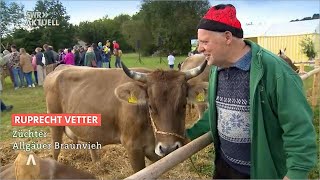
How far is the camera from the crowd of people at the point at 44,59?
11328 millimetres

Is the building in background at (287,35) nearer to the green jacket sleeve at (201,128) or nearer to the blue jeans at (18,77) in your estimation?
the blue jeans at (18,77)

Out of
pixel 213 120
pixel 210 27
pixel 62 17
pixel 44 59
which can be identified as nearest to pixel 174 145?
pixel 213 120

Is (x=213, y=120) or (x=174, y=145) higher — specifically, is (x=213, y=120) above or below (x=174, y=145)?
above

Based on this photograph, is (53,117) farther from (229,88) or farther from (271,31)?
(271,31)

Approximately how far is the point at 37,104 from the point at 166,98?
7002 mm

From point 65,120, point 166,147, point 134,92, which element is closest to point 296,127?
point 166,147

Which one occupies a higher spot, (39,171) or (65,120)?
(39,171)

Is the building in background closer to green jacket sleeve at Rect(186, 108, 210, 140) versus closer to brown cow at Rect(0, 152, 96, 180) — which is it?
green jacket sleeve at Rect(186, 108, 210, 140)

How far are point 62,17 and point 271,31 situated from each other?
916 inches

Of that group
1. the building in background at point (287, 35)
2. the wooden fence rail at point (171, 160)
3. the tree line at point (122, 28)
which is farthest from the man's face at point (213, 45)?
the building in background at point (287, 35)

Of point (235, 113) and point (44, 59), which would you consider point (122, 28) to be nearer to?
point (44, 59)

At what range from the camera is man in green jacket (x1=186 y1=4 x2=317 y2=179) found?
1742mm

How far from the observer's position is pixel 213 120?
2.24 meters

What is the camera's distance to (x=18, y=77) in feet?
42.3
